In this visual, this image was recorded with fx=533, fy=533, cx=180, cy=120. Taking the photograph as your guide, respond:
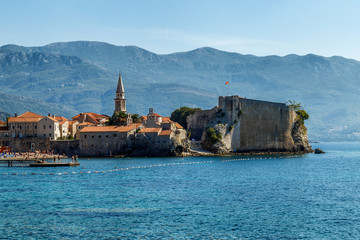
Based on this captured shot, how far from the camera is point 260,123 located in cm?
10594

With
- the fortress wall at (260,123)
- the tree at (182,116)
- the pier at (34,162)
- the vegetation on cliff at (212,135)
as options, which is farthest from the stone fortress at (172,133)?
the tree at (182,116)

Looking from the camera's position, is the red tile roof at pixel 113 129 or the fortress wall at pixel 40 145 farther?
the fortress wall at pixel 40 145

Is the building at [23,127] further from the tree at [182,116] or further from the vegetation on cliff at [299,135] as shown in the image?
the vegetation on cliff at [299,135]

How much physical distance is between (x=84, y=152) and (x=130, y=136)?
29.1 ft

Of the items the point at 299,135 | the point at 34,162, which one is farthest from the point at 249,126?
the point at 34,162

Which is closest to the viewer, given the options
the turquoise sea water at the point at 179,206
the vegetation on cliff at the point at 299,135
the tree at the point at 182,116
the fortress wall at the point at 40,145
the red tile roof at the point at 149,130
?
the turquoise sea water at the point at 179,206

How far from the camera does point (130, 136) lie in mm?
93125

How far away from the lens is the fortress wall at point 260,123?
4053 inches

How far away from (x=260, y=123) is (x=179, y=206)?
69.5 meters

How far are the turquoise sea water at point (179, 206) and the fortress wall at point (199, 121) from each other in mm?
42091

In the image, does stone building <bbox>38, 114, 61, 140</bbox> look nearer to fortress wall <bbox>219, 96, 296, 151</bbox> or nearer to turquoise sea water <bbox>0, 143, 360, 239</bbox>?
fortress wall <bbox>219, 96, 296, 151</bbox>

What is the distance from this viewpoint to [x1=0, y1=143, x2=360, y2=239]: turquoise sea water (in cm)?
3072

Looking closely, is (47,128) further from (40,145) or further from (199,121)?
(199,121)

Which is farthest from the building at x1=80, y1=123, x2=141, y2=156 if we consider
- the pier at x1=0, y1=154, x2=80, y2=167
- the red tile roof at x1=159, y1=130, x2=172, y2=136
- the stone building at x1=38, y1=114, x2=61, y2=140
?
the stone building at x1=38, y1=114, x2=61, y2=140
